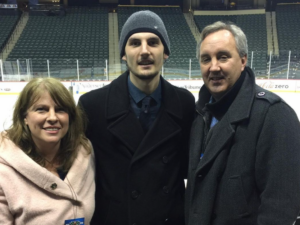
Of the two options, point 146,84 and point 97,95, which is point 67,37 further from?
point 146,84

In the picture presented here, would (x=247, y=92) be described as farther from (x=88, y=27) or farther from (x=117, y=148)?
(x=88, y=27)

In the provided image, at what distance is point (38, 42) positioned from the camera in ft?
44.2

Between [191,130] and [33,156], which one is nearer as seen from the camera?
[33,156]

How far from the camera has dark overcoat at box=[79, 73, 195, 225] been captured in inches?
58.4

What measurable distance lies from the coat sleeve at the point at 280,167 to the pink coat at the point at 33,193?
87cm

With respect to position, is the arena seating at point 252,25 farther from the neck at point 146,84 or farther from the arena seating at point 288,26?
the neck at point 146,84

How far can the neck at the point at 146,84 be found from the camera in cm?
157

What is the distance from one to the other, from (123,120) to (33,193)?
57 centimetres

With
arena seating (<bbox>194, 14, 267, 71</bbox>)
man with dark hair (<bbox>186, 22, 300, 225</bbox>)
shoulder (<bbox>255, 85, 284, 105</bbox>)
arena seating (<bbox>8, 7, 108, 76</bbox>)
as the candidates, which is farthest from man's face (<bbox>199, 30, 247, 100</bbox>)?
arena seating (<bbox>194, 14, 267, 71</bbox>)

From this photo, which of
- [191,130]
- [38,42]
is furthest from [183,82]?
[38,42]

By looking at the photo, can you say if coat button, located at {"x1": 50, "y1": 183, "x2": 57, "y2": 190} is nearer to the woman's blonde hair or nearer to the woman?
the woman

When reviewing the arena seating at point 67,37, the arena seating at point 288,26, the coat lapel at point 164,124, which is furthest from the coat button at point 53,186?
the arena seating at point 288,26

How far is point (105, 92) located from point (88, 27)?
14.8 meters

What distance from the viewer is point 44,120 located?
4.46 ft
